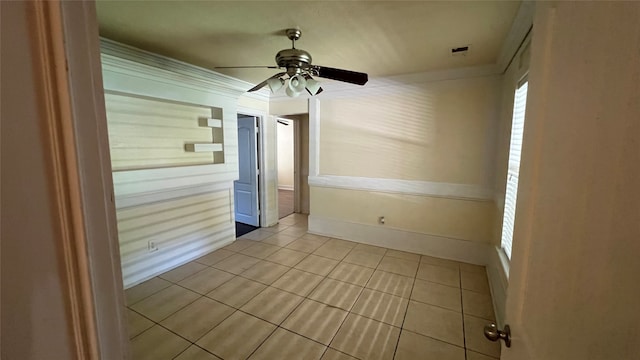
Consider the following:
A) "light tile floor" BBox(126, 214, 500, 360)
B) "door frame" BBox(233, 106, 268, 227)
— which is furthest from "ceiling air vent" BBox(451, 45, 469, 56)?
"door frame" BBox(233, 106, 268, 227)

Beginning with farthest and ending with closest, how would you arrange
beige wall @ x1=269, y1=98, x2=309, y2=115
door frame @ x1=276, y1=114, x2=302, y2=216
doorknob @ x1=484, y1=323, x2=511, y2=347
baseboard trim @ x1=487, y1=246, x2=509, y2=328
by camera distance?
door frame @ x1=276, y1=114, x2=302, y2=216
beige wall @ x1=269, y1=98, x2=309, y2=115
baseboard trim @ x1=487, y1=246, x2=509, y2=328
doorknob @ x1=484, y1=323, x2=511, y2=347

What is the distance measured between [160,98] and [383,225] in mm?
3278

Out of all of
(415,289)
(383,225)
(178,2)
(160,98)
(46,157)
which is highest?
(178,2)

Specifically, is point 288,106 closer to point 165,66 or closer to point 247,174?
point 247,174

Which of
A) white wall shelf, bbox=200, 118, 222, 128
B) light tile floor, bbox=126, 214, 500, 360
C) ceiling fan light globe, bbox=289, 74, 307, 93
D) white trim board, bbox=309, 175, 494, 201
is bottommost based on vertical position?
light tile floor, bbox=126, 214, 500, 360

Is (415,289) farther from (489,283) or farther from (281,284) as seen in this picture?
(281,284)

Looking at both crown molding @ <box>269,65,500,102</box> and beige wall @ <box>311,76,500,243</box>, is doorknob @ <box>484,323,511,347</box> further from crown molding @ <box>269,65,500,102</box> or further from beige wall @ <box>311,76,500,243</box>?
crown molding @ <box>269,65,500,102</box>

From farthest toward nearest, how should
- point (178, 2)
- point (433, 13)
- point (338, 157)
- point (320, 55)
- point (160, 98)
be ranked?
point (338, 157) → point (160, 98) → point (320, 55) → point (433, 13) → point (178, 2)

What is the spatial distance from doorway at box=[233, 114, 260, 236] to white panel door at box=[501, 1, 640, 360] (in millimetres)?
4105

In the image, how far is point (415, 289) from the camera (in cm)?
267

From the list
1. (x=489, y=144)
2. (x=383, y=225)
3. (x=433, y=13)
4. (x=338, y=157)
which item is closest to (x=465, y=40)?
(x=433, y=13)

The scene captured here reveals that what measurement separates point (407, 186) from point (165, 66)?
10.8ft

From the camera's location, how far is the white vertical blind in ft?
6.67

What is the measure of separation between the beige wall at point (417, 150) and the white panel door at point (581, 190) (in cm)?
268
